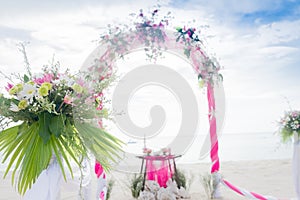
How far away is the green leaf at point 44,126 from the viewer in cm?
170

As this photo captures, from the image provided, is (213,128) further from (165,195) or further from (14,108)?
(14,108)

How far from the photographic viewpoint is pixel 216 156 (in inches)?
188

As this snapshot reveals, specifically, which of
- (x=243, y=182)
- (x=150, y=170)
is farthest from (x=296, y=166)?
(x=243, y=182)

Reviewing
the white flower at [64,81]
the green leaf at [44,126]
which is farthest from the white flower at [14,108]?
the white flower at [64,81]

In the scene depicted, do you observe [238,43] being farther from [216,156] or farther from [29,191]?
[29,191]

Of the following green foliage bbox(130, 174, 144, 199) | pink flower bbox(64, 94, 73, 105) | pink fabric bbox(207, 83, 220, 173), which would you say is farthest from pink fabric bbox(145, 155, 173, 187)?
pink flower bbox(64, 94, 73, 105)

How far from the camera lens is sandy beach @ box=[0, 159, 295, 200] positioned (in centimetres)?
511

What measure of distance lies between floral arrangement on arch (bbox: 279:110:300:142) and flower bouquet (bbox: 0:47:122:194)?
3519mm

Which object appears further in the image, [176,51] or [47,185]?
[176,51]

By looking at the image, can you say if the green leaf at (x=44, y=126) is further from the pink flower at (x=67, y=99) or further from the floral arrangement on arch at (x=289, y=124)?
the floral arrangement on arch at (x=289, y=124)

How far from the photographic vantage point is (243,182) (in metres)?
7.02

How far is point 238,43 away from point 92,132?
527 centimetres

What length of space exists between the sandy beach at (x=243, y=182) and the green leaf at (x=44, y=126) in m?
0.52

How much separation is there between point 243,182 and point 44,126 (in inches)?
239
